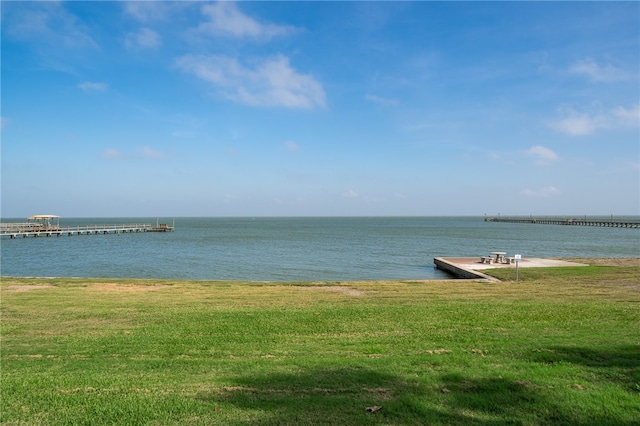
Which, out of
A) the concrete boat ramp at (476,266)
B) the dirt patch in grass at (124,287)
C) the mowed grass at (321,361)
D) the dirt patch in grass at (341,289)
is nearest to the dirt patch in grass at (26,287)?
the dirt patch in grass at (124,287)

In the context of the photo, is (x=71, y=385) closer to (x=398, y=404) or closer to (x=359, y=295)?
(x=398, y=404)

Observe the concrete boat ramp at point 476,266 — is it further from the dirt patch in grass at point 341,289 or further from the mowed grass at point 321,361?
the mowed grass at point 321,361

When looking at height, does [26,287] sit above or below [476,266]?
above

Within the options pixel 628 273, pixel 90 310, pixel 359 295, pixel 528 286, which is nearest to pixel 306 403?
pixel 90 310

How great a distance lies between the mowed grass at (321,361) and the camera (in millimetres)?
4832

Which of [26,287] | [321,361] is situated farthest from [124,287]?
[321,361]

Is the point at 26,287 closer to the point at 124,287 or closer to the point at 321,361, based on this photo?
the point at 124,287

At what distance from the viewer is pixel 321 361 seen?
6613 millimetres

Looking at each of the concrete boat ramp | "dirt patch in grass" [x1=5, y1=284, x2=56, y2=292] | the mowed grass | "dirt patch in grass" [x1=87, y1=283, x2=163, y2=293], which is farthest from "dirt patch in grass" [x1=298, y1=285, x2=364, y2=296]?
"dirt patch in grass" [x1=5, y1=284, x2=56, y2=292]

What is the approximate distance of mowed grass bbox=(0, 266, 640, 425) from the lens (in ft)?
15.9

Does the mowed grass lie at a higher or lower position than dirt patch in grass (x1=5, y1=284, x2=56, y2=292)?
higher

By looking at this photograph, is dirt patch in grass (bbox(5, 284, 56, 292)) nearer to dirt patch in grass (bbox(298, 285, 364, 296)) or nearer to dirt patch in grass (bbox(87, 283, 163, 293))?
dirt patch in grass (bbox(87, 283, 163, 293))

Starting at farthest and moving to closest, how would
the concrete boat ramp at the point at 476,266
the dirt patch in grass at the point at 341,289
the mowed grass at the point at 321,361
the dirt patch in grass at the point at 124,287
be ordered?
the concrete boat ramp at the point at 476,266
the dirt patch in grass at the point at 124,287
the dirt patch in grass at the point at 341,289
the mowed grass at the point at 321,361

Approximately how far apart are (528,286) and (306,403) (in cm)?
1401
